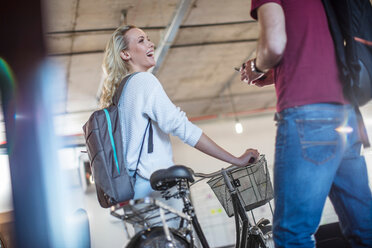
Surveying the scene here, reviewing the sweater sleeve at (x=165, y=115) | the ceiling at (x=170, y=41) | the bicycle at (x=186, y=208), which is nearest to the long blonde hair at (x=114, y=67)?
the sweater sleeve at (x=165, y=115)

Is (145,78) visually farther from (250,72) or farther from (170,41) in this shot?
(170,41)

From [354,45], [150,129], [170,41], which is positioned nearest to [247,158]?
[150,129]

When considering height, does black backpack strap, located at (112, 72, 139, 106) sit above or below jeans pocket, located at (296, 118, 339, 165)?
above

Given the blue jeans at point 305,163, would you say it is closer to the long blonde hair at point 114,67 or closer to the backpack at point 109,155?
the backpack at point 109,155

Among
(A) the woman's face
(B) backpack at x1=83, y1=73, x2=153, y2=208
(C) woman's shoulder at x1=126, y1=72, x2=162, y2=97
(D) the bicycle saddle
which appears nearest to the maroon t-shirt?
(D) the bicycle saddle

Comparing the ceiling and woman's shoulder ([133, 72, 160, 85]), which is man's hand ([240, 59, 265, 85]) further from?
the ceiling

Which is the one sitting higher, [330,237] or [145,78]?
[145,78]

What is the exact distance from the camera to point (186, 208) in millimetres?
1591

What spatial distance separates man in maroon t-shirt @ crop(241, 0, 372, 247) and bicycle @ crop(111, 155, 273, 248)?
41 centimetres

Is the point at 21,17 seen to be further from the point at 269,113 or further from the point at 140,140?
the point at 269,113

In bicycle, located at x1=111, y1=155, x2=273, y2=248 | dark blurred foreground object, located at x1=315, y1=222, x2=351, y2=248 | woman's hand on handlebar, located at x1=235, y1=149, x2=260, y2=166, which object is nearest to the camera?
bicycle, located at x1=111, y1=155, x2=273, y2=248

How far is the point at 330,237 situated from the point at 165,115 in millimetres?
3724

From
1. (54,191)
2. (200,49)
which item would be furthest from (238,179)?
(200,49)

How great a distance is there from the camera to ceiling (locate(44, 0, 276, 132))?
4.85m
